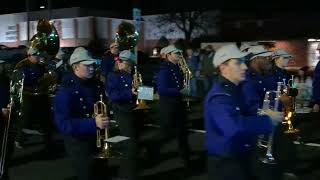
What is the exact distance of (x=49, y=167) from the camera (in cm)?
853

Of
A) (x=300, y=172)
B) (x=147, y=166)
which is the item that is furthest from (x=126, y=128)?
(x=300, y=172)

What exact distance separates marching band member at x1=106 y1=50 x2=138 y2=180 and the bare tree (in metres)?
34.7

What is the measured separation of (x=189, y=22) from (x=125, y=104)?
3644 centimetres

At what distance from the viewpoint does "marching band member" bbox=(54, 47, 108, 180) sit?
16.1 ft

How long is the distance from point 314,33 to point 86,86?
1133 inches

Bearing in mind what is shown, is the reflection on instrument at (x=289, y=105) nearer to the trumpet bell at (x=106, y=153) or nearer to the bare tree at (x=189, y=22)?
the trumpet bell at (x=106, y=153)

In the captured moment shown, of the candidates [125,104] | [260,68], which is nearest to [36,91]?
[125,104]

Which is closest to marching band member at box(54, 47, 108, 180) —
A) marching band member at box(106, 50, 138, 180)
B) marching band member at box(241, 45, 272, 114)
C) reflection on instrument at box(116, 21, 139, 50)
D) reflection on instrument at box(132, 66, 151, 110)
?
marching band member at box(241, 45, 272, 114)

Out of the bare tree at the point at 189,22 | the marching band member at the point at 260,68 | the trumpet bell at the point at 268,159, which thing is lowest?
the trumpet bell at the point at 268,159

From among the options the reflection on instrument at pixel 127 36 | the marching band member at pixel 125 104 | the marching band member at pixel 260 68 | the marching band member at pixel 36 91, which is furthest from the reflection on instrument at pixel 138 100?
the reflection on instrument at pixel 127 36

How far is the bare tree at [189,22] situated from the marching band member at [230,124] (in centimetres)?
3766

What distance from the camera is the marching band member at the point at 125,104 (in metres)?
6.98

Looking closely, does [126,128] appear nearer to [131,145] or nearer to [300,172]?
[131,145]

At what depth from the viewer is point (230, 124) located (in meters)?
3.99
